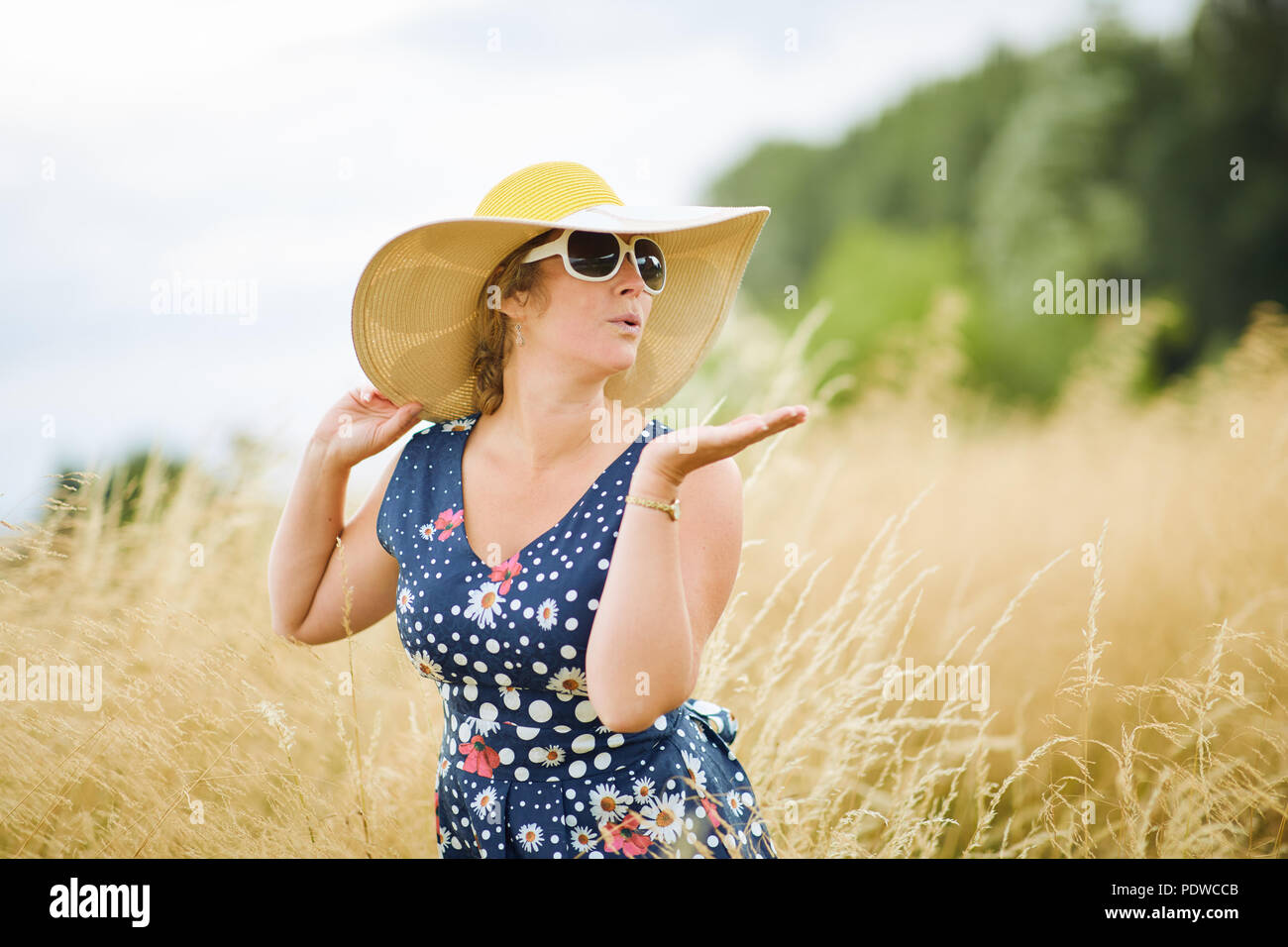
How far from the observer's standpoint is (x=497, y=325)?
2.23 metres

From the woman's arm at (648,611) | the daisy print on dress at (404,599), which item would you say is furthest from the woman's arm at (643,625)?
the daisy print on dress at (404,599)

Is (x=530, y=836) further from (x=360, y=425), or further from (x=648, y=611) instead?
(x=360, y=425)

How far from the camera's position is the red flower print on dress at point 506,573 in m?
1.91

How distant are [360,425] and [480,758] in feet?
2.56

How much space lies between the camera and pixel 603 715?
1710 mm

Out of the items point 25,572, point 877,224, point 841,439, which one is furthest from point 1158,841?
point 877,224

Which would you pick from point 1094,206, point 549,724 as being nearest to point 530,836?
point 549,724

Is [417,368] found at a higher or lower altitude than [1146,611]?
higher

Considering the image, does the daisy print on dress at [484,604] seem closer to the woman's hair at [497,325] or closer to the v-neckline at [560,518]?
the v-neckline at [560,518]

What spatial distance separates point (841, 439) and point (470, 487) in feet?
17.4

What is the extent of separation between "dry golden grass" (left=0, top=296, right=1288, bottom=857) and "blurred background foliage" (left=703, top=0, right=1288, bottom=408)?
7526mm

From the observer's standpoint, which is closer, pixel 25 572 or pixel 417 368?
pixel 417 368
